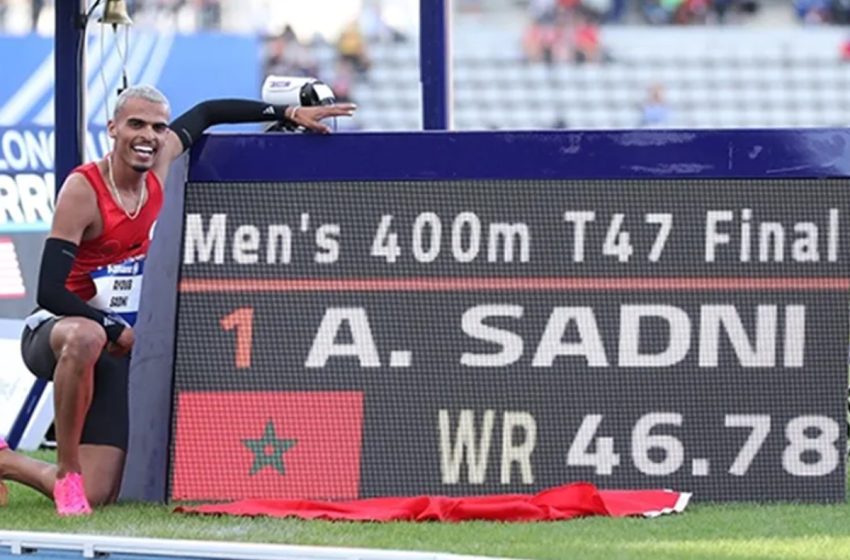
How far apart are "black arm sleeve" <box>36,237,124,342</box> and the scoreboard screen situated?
0.44 meters

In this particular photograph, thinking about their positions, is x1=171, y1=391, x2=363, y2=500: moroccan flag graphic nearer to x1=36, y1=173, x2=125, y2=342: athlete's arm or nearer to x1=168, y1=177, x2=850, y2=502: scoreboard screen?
x1=168, y1=177, x2=850, y2=502: scoreboard screen

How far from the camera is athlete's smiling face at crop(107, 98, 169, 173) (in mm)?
7344

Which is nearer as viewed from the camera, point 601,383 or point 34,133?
point 601,383

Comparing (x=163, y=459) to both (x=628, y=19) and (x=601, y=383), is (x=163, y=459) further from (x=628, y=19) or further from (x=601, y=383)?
(x=628, y=19)

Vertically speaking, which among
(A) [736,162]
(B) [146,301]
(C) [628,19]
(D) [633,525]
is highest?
(C) [628,19]

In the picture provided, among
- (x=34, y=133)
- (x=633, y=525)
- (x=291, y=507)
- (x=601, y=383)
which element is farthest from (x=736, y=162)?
(x=34, y=133)

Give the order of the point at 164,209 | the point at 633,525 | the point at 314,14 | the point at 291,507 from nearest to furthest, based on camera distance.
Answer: the point at 633,525
the point at 291,507
the point at 164,209
the point at 314,14

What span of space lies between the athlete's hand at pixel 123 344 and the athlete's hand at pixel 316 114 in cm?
93

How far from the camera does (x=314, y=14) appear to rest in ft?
93.1

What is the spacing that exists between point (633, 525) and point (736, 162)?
137cm

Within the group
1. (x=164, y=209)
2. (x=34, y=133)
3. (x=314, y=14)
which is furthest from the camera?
(x=314, y=14)

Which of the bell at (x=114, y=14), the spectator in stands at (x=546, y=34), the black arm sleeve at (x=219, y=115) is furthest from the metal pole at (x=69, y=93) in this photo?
the spectator in stands at (x=546, y=34)

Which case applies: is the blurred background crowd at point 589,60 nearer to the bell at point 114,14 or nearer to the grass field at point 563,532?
the bell at point 114,14

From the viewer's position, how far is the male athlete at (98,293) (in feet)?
23.8
